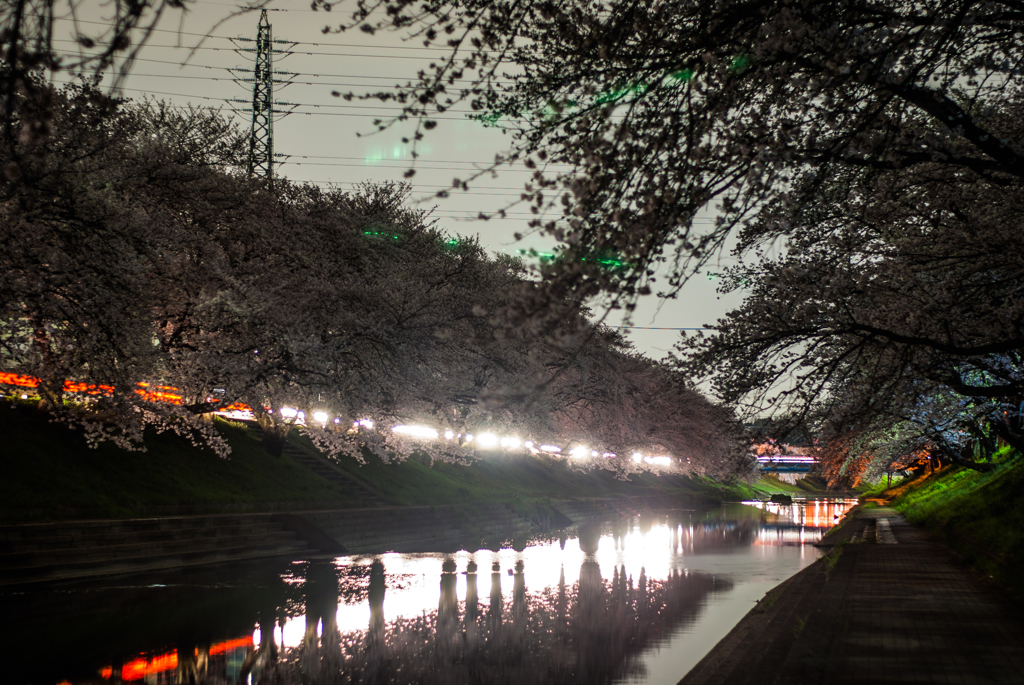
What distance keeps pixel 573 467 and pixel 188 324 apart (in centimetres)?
4691

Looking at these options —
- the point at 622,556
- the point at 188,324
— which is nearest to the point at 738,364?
the point at 622,556

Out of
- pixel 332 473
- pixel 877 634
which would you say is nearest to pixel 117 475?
pixel 332 473

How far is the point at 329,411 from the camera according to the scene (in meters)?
25.2

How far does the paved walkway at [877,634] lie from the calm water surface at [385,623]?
Result: 3.22 feet

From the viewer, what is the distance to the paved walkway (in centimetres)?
762

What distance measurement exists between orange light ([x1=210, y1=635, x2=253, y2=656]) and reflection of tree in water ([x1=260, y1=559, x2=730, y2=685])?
0.87 m

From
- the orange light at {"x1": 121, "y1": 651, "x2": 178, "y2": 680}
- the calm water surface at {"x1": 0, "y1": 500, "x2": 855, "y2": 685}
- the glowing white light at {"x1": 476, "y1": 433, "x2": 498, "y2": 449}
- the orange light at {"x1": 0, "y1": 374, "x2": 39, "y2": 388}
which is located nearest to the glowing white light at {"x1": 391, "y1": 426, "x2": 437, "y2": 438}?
the glowing white light at {"x1": 476, "y1": 433, "x2": 498, "y2": 449}

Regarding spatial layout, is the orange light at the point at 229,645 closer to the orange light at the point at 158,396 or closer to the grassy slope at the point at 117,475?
the grassy slope at the point at 117,475

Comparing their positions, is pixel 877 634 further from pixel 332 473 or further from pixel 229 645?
pixel 332 473

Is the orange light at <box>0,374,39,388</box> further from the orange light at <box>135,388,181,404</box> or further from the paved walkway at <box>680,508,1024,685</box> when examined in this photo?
the paved walkway at <box>680,508,1024,685</box>

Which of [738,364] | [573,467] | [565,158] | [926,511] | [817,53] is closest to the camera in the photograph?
[565,158]

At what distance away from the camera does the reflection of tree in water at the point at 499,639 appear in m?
8.97

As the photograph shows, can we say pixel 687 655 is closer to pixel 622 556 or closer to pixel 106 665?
pixel 106 665

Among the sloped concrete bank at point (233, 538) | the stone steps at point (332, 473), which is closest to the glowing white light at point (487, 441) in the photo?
the sloped concrete bank at point (233, 538)
